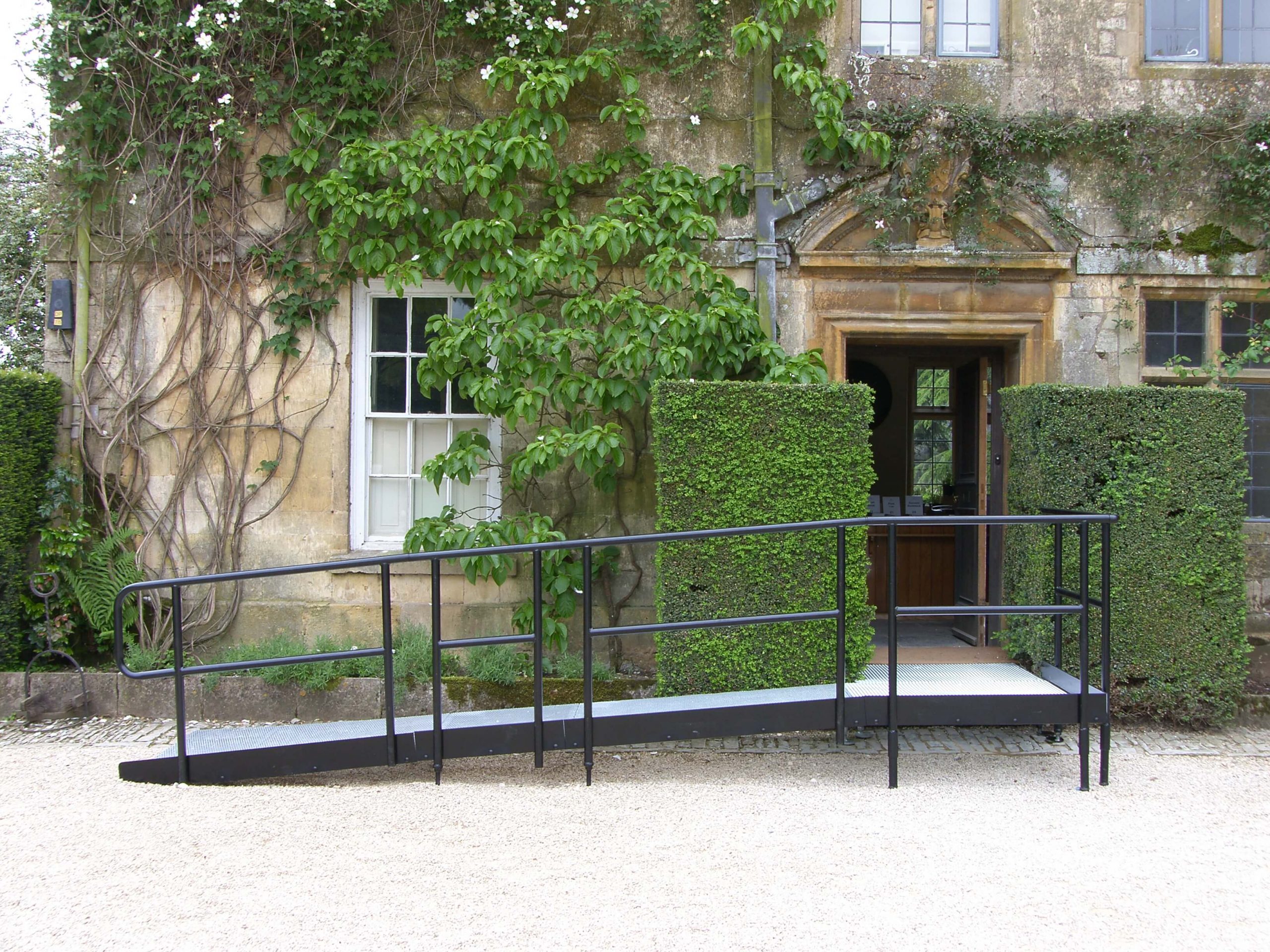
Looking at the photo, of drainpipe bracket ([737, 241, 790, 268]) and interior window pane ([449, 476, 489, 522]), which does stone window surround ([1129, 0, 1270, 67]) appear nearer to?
drainpipe bracket ([737, 241, 790, 268])

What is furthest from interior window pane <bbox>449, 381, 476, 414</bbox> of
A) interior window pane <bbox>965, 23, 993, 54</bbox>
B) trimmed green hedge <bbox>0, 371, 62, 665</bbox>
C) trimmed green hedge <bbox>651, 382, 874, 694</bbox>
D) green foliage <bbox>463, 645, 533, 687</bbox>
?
interior window pane <bbox>965, 23, 993, 54</bbox>

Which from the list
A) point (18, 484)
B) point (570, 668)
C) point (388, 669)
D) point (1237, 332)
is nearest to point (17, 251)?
point (18, 484)

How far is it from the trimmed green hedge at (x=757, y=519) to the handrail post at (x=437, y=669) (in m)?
1.28

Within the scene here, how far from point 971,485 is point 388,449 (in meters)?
4.37

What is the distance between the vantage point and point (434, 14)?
6273 millimetres

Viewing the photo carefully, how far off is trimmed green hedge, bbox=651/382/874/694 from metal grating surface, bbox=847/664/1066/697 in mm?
292

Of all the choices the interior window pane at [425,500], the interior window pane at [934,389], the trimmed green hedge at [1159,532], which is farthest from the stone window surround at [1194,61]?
the interior window pane at [425,500]

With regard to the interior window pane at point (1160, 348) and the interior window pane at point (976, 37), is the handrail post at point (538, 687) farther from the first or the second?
the interior window pane at point (976, 37)

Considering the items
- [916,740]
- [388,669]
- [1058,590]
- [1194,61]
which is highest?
[1194,61]

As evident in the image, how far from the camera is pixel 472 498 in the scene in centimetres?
651

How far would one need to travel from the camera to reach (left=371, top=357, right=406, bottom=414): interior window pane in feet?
21.4

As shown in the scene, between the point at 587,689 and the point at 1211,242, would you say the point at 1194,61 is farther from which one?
the point at 587,689

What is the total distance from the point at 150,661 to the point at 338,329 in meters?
2.52

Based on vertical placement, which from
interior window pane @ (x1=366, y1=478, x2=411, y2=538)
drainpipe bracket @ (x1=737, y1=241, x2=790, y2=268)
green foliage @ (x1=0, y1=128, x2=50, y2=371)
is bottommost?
interior window pane @ (x1=366, y1=478, x2=411, y2=538)
